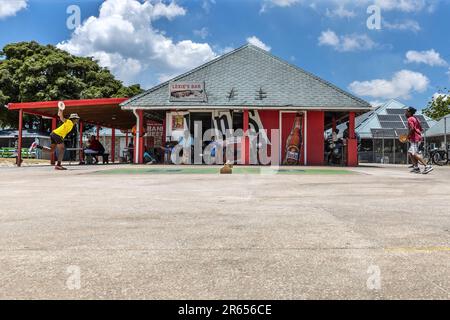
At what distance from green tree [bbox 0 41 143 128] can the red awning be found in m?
11.6

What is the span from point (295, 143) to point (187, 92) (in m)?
5.53

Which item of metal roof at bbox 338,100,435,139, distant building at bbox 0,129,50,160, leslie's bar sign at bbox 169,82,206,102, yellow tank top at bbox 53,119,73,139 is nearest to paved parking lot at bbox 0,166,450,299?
yellow tank top at bbox 53,119,73,139

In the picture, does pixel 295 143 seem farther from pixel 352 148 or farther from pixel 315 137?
pixel 352 148

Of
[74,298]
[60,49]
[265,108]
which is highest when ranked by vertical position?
[60,49]

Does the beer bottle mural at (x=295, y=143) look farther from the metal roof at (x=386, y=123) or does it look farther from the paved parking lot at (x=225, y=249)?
the metal roof at (x=386, y=123)

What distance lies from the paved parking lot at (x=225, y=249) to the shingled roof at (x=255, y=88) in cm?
1342

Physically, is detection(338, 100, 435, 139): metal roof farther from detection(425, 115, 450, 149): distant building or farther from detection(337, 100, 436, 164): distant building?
detection(425, 115, 450, 149): distant building

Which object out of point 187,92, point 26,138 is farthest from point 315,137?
point 26,138

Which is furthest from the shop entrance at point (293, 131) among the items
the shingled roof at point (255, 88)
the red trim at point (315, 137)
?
the shingled roof at point (255, 88)

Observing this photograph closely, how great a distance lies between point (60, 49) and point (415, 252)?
45.4m

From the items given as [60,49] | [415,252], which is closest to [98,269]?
[415,252]

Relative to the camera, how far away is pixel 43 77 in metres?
37.8

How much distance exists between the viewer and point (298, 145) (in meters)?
20.4

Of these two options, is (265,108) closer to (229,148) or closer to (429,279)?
(229,148)
